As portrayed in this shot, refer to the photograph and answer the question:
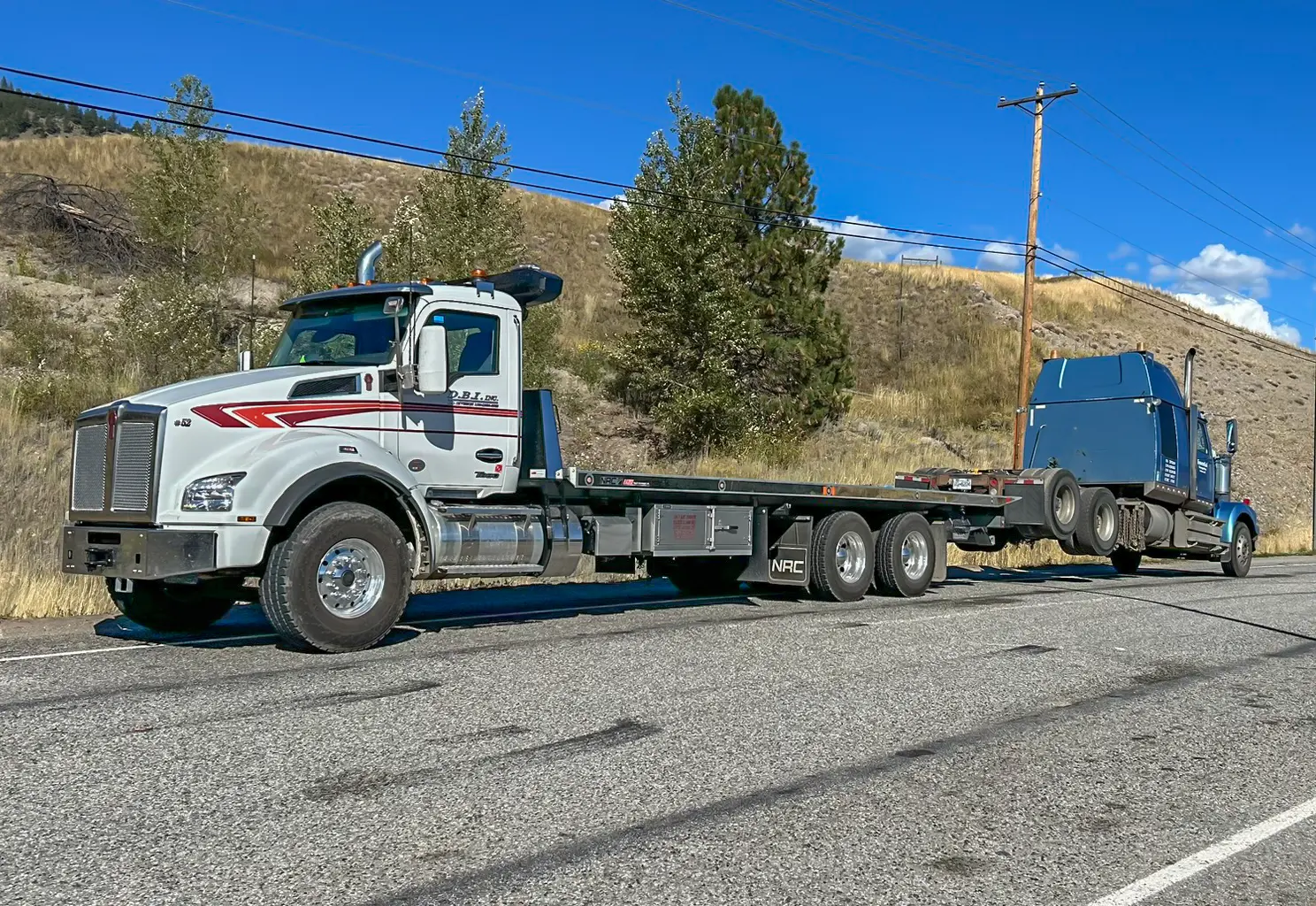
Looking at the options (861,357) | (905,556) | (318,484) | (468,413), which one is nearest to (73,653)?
(318,484)

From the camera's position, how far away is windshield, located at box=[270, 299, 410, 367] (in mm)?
9242

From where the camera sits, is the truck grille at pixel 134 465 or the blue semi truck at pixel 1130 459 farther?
the blue semi truck at pixel 1130 459

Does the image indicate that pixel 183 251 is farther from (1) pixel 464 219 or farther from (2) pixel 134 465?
(2) pixel 134 465

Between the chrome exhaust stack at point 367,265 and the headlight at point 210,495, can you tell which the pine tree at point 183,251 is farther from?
the headlight at point 210,495

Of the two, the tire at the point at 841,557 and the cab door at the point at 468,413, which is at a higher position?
the cab door at the point at 468,413

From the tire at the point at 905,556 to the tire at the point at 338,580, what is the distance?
6612 millimetres

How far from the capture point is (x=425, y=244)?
24.2 m

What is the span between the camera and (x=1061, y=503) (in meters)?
16.0

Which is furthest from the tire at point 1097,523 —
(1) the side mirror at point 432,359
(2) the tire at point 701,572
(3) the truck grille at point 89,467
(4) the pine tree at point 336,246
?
(4) the pine tree at point 336,246

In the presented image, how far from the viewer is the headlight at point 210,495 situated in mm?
7871

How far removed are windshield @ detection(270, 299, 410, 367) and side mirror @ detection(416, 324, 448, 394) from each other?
0.41 meters

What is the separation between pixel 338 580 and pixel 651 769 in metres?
3.82

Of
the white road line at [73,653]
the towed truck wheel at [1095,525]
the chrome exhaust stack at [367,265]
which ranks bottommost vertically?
the white road line at [73,653]

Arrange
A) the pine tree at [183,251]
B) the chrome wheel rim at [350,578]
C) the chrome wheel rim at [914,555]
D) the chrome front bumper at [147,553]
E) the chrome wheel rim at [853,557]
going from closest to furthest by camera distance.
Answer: the chrome front bumper at [147,553] < the chrome wheel rim at [350,578] < the chrome wheel rim at [853,557] < the chrome wheel rim at [914,555] < the pine tree at [183,251]
